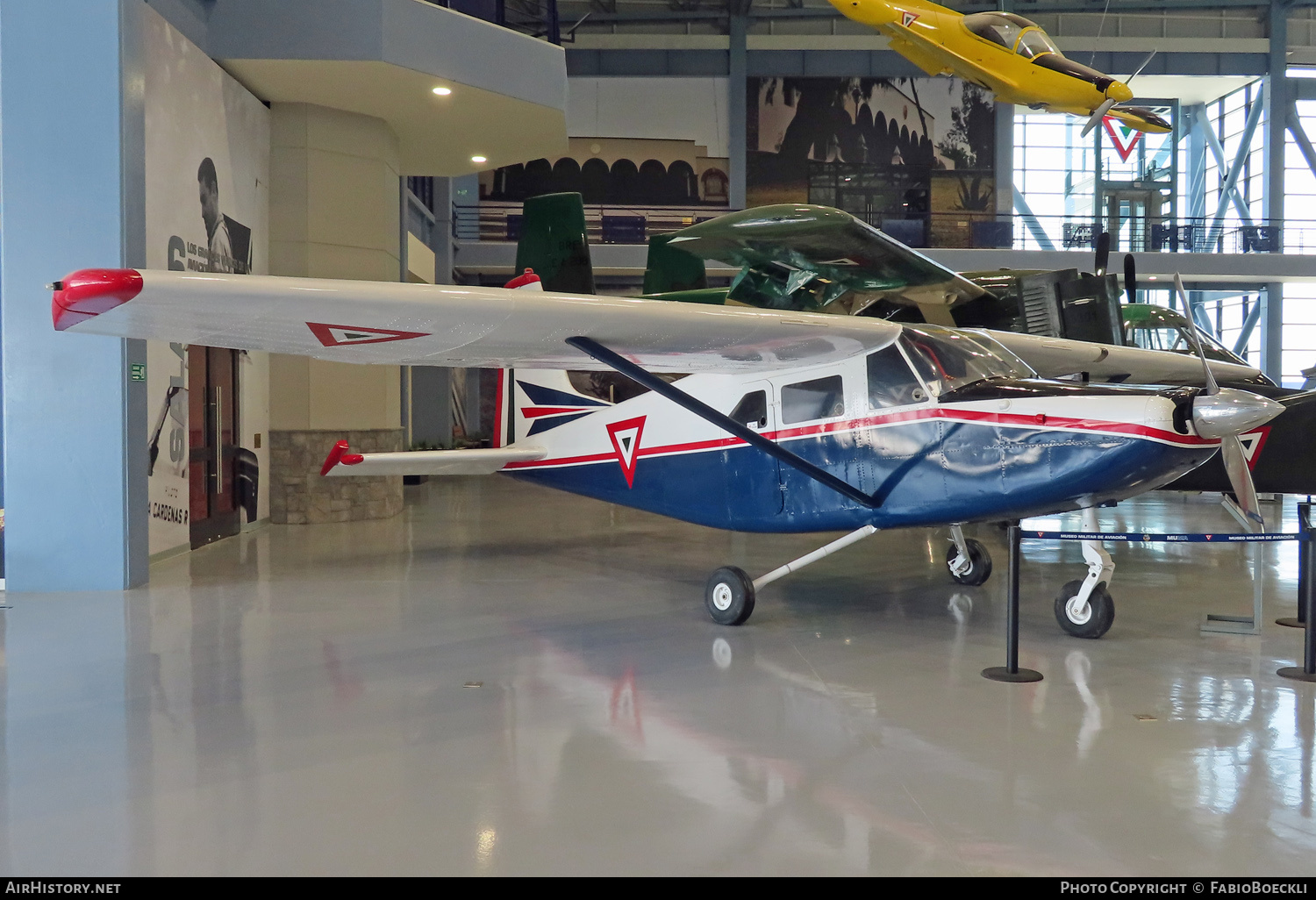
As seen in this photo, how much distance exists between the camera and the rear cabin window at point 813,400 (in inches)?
243

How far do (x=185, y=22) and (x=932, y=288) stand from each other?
8.40 metres

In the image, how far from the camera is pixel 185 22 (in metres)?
9.22

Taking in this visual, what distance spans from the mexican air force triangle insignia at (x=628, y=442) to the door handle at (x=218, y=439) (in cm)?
500

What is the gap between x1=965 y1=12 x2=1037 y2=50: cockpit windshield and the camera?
53.3 feet

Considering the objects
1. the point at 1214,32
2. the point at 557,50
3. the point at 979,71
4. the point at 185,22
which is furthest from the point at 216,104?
the point at 1214,32

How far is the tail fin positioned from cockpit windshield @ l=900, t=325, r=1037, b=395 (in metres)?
5.49

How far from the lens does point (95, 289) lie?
3.63 meters

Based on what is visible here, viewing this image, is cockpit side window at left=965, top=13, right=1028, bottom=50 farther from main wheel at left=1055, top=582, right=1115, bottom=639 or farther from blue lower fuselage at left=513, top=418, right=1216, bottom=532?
main wheel at left=1055, top=582, right=1115, bottom=639

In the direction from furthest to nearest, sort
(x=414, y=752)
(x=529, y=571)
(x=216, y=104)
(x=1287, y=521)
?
(x=1287, y=521) < (x=216, y=104) < (x=529, y=571) < (x=414, y=752)

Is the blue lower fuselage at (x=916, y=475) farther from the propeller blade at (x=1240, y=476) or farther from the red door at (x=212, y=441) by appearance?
the red door at (x=212, y=441)

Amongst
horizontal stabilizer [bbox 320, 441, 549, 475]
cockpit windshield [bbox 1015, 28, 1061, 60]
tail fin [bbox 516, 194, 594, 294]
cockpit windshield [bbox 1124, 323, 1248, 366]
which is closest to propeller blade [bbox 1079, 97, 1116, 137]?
cockpit windshield [bbox 1015, 28, 1061, 60]

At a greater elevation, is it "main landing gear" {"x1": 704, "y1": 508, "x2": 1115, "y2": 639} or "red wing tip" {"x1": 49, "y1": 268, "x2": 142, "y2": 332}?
"red wing tip" {"x1": 49, "y1": 268, "x2": 142, "y2": 332}

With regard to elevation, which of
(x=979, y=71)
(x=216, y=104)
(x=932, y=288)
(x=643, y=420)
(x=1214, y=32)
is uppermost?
(x=1214, y=32)
